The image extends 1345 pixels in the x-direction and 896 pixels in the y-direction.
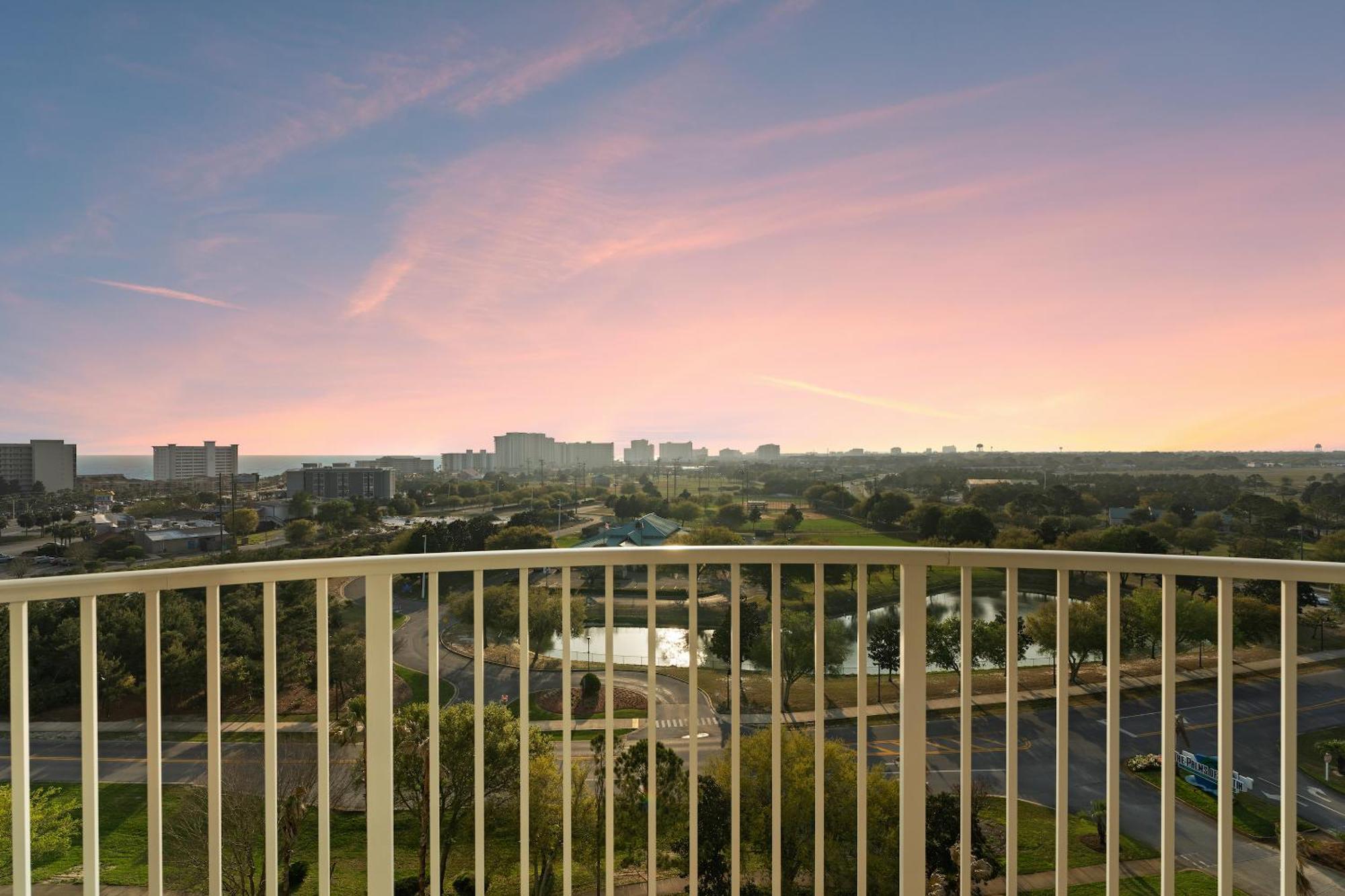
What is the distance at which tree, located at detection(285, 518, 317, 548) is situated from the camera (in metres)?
5.08

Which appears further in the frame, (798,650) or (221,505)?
(221,505)

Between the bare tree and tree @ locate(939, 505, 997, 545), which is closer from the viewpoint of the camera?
the bare tree

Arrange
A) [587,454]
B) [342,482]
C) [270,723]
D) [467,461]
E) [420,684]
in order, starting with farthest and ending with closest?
[587,454], [467,461], [342,482], [420,684], [270,723]

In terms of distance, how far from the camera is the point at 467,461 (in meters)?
8.05

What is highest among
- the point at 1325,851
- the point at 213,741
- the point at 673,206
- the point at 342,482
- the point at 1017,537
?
the point at 673,206

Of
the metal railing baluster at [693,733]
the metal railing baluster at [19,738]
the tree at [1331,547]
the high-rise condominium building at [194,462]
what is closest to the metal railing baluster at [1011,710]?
the metal railing baluster at [693,733]

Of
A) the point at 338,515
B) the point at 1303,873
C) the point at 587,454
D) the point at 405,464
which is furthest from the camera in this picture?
the point at 587,454

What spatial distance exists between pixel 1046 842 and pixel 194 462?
23.4 ft

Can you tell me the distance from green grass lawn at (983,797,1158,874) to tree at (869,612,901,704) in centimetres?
59

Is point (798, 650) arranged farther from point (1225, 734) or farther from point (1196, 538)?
point (1196, 538)

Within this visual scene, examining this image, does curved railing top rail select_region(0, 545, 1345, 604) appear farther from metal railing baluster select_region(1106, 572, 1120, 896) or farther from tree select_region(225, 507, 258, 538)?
tree select_region(225, 507, 258, 538)

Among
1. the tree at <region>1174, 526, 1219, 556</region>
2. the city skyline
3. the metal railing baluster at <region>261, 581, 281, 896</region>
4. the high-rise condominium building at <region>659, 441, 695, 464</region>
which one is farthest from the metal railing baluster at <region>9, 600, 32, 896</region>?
the high-rise condominium building at <region>659, 441, 695, 464</region>

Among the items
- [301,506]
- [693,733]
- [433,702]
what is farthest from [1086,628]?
[301,506]

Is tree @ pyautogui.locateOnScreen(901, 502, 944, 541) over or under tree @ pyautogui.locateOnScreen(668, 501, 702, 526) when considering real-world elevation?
over
